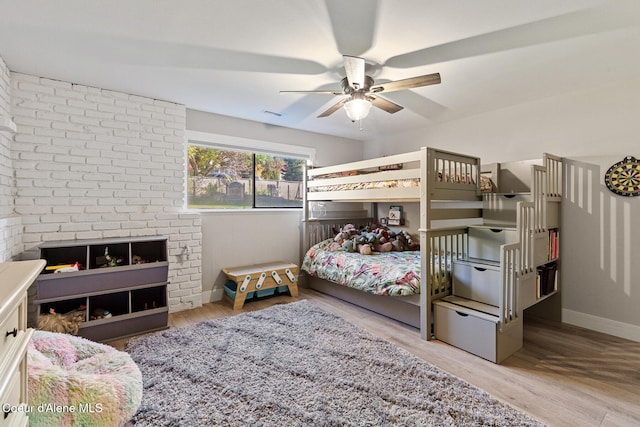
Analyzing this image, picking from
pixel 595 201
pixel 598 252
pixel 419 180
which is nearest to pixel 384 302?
pixel 419 180

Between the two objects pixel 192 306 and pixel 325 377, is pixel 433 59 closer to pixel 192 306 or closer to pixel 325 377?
pixel 325 377

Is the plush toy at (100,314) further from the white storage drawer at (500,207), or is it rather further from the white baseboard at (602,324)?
the white baseboard at (602,324)

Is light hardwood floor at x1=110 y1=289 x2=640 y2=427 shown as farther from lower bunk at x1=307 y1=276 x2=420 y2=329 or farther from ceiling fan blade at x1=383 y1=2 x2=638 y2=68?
ceiling fan blade at x1=383 y1=2 x2=638 y2=68

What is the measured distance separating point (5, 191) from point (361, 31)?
3000 mm

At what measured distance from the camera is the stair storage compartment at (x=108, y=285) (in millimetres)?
2455

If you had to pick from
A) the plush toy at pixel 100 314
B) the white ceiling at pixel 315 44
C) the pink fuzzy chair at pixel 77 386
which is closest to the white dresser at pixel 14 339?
the pink fuzzy chair at pixel 77 386

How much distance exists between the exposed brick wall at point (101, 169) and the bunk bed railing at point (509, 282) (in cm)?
307

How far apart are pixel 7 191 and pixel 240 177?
2212 millimetres

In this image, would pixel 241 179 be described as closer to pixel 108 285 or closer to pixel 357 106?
pixel 108 285

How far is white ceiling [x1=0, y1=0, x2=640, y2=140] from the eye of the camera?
1692 millimetres

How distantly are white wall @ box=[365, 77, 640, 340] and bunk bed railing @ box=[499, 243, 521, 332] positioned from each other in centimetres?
113

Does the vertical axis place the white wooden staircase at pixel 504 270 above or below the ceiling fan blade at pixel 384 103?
below

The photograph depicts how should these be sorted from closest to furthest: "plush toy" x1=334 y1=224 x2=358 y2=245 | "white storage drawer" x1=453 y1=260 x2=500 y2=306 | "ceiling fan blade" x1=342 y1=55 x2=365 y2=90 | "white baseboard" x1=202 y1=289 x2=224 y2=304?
1. "ceiling fan blade" x1=342 y1=55 x2=365 y2=90
2. "white storage drawer" x1=453 y1=260 x2=500 y2=306
3. "white baseboard" x1=202 y1=289 x2=224 y2=304
4. "plush toy" x1=334 y1=224 x2=358 y2=245

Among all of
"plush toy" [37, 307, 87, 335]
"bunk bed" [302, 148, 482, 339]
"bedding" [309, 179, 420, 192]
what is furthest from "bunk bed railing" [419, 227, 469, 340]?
"plush toy" [37, 307, 87, 335]
